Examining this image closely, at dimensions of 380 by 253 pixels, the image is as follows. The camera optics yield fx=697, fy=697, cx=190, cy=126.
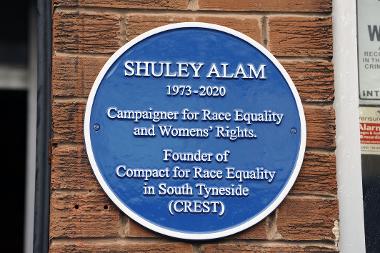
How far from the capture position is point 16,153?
11.0ft

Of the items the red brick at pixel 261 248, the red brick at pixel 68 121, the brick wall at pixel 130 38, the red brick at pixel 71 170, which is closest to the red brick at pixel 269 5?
the brick wall at pixel 130 38

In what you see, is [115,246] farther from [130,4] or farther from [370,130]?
[370,130]

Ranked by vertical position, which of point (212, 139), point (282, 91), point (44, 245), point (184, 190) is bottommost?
point (44, 245)

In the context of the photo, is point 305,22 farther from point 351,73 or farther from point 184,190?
point 184,190

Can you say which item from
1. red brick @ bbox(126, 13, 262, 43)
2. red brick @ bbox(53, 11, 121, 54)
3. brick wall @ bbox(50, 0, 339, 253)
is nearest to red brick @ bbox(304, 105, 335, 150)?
brick wall @ bbox(50, 0, 339, 253)

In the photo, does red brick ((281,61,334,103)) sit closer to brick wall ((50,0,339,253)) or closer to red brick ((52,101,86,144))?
brick wall ((50,0,339,253))

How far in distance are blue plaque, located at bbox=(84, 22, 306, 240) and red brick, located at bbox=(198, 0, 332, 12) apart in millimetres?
81

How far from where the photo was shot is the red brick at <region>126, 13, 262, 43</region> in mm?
2436

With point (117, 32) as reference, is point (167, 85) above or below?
below

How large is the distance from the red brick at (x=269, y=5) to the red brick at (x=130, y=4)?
9 centimetres

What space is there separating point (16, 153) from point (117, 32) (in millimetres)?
1175

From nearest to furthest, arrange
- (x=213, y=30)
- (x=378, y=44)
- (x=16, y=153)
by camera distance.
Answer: (x=213, y=30), (x=378, y=44), (x=16, y=153)

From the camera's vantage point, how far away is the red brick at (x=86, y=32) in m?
2.41

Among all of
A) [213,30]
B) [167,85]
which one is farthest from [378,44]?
[167,85]
